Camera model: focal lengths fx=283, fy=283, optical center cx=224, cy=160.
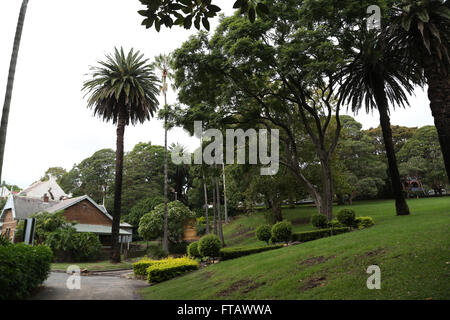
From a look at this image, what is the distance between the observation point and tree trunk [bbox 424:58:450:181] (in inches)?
278

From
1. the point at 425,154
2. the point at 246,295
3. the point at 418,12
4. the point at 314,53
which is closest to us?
the point at 246,295

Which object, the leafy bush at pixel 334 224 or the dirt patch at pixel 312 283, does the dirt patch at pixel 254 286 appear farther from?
the leafy bush at pixel 334 224

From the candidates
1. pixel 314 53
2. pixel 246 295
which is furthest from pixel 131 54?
pixel 246 295

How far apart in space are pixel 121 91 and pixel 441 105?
25.0 m

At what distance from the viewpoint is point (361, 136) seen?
42.5 metres

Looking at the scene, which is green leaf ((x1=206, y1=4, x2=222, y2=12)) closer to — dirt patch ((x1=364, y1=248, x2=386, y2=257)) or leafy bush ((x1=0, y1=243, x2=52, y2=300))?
leafy bush ((x1=0, y1=243, x2=52, y2=300))

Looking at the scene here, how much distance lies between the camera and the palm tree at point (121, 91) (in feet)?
83.7

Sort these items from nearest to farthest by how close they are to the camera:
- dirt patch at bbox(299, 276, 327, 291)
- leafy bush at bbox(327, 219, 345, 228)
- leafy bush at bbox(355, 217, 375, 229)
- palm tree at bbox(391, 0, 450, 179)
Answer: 1. dirt patch at bbox(299, 276, 327, 291)
2. palm tree at bbox(391, 0, 450, 179)
3. leafy bush at bbox(355, 217, 375, 229)
4. leafy bush at bbox(327, 219, 345, 228)

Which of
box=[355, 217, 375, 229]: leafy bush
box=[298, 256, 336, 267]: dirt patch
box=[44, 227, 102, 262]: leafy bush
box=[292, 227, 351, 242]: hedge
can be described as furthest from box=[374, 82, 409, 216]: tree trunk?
box=[44, 227, 102, 262]: leafy bush

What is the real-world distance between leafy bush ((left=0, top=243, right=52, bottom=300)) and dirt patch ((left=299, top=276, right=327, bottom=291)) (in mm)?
6647

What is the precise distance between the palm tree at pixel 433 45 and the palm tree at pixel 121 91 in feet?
69.5
